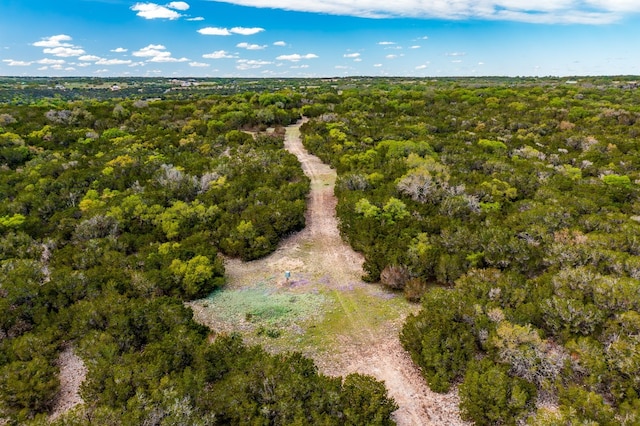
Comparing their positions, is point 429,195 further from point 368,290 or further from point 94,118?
point 94,118

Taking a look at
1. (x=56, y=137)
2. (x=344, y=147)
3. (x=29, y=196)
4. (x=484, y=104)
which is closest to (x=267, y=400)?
(x=29, y=196)

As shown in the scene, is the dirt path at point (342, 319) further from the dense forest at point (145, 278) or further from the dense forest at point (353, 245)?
the dense forest at point (145, 278)

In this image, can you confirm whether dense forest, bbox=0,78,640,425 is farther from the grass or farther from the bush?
the grass

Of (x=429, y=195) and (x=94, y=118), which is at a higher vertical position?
Answer: (x=94, y=118)

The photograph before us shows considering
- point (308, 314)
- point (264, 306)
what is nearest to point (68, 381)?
point (264, 306)

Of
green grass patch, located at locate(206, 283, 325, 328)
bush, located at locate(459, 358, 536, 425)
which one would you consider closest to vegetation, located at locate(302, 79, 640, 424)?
bush, located at locate(459, 358, 536, 425)

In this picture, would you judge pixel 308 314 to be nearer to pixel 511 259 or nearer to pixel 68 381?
pixel 68 381

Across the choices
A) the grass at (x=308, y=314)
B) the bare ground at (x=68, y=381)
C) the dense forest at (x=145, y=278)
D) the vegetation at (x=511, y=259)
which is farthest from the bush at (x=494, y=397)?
the bare ground at (x=68, y=381)
